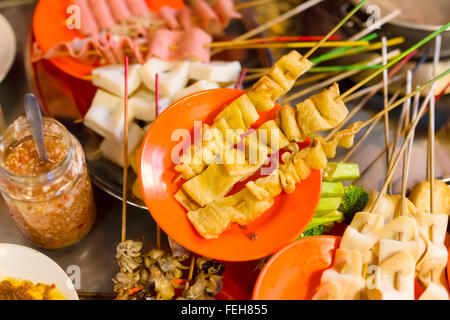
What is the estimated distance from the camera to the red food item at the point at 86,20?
8.07 feet

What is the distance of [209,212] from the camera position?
5.95 ft

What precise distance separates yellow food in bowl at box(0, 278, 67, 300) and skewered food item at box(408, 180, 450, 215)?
70.4 inches

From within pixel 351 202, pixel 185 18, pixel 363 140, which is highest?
pixel 185 18

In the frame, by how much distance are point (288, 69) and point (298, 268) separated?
88 centimetres

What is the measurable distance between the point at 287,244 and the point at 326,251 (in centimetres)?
19

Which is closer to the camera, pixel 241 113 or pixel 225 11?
pixel 241 113

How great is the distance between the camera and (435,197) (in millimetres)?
2168

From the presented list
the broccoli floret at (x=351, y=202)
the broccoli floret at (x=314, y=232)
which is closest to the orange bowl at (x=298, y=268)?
the broccoli floret at (x=314, y=232)

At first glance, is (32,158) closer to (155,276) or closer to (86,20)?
(155,276)

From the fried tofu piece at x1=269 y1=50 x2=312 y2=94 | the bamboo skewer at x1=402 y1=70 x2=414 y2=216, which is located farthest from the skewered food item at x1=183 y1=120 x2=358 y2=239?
the bamboo skewer at x1=402 y1=70 x2=414 y2=216

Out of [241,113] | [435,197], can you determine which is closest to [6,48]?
[241,113]

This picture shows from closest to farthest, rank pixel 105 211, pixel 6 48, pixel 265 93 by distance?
pixel 265 93, pixel 105 211, pixel 6 48

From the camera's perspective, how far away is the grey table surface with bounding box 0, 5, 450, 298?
7.10 ft

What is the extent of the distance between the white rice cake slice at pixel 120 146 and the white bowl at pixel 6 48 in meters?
0.76
